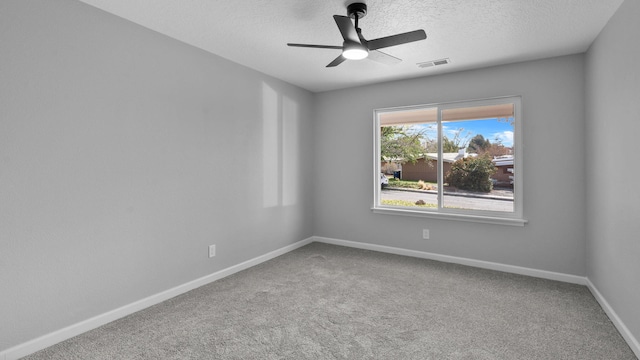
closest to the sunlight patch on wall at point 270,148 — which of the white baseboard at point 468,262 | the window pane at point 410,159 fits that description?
the white baseboard at point 468,262

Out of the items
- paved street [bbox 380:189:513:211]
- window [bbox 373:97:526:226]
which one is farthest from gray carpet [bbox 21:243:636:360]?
window [bbox 373:97:526:226]

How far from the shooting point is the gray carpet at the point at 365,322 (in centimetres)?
210

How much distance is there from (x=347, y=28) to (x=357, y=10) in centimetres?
29

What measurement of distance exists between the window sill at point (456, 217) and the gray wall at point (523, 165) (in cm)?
7

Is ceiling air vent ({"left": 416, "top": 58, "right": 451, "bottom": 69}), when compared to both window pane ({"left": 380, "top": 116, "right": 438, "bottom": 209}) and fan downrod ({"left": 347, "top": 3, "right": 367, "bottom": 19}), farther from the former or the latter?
fan downrod ({"left": 347, "top": 3, "right": 367, "bottom": 19})

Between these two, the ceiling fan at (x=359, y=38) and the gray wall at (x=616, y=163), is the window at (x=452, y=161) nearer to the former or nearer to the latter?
the gray wall at (x=616, y=163)

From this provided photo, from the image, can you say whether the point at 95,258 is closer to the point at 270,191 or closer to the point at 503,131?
the point at 270,191

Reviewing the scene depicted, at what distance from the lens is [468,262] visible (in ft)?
12.7

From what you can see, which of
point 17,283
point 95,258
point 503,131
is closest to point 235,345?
point 95,258

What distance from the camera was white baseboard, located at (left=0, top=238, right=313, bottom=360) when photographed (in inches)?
79.7

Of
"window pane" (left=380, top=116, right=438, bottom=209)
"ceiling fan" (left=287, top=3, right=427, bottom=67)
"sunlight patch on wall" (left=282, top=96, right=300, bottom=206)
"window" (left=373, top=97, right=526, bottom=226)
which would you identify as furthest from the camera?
"sunlight patch on wall" (left=282, top=96, right=300, bottom=206)

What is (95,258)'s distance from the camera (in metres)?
2.41

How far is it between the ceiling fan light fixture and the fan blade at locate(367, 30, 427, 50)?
0.24ft

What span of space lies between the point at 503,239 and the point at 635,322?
1616 mm
